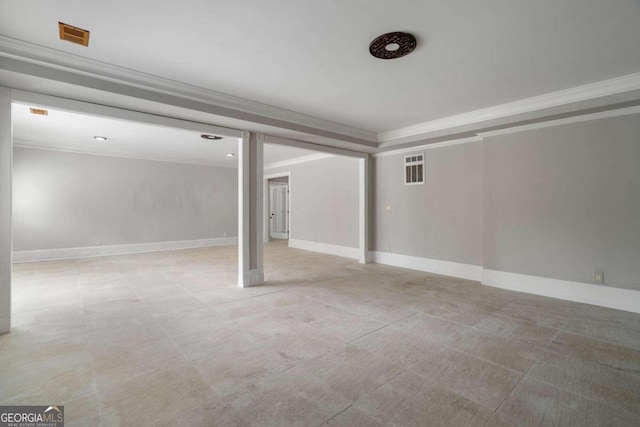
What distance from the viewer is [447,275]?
18.1 ft

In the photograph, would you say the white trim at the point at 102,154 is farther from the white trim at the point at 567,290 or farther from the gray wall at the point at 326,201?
the white trim at the point at 567,290

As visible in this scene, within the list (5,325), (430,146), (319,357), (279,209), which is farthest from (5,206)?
(279,209)

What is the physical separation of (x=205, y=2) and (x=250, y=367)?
115 inches

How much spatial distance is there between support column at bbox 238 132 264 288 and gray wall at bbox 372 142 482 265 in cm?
311

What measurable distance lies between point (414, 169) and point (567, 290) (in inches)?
128

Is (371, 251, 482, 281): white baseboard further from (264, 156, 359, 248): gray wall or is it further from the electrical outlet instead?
the electrical outlet

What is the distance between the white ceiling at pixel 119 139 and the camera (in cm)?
501

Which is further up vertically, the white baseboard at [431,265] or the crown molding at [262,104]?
the crown molding at [262,104]

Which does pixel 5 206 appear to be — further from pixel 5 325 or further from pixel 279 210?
pixel 279 210

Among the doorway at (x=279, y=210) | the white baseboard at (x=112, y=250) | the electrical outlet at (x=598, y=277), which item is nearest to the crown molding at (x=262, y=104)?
the electrical outlet at (x=598, y=277)

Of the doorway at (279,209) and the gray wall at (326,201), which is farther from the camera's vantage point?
the doorway at (279,209)

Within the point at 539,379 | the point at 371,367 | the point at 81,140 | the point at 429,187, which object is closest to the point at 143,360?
the point at 371,367

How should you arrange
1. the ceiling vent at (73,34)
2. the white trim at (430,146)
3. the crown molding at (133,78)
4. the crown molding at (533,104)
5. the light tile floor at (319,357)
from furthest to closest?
the white trim at (430,146) → the crown molding at (533,104) → the crown molding at (133,78) → the ceiling vent at (73,34) → the light tile floor at (319,357)

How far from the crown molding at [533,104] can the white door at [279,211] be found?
7092mm
